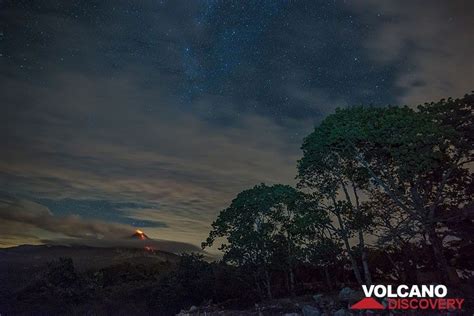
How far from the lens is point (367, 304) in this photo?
20938mm

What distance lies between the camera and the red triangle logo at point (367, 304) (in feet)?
66.3

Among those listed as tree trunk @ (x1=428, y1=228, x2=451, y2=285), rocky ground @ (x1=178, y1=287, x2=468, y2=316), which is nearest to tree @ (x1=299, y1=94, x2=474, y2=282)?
tree trunk @ (x1=428, y1=228, x2=451, y2=285)

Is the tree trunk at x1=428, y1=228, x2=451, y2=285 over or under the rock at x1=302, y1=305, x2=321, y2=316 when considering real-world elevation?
over

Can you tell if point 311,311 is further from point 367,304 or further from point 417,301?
point 417,301

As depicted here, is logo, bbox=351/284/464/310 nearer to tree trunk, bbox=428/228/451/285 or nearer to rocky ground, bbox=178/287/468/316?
rocky ground, bbox=178/287/468/316

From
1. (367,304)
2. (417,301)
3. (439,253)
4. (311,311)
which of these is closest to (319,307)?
(311,311)

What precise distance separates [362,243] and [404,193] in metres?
5.18

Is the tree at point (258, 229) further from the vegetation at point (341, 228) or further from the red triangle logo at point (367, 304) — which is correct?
the red triangle logo at point (367, 304)

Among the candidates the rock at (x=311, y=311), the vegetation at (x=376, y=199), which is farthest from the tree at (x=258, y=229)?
the rock at (x=311, y=311)

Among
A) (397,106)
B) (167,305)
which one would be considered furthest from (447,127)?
(167,305)

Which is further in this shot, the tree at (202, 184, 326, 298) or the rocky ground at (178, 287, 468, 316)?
the tree at (202, 184, 326, 298)

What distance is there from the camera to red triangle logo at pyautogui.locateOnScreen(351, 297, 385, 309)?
20216 mm

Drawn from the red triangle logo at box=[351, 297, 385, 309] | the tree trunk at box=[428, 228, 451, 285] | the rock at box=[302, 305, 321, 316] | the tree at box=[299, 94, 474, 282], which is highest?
the tree at box=[299, 94, 474, 282]

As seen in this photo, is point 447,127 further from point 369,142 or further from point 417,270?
point 417,270
